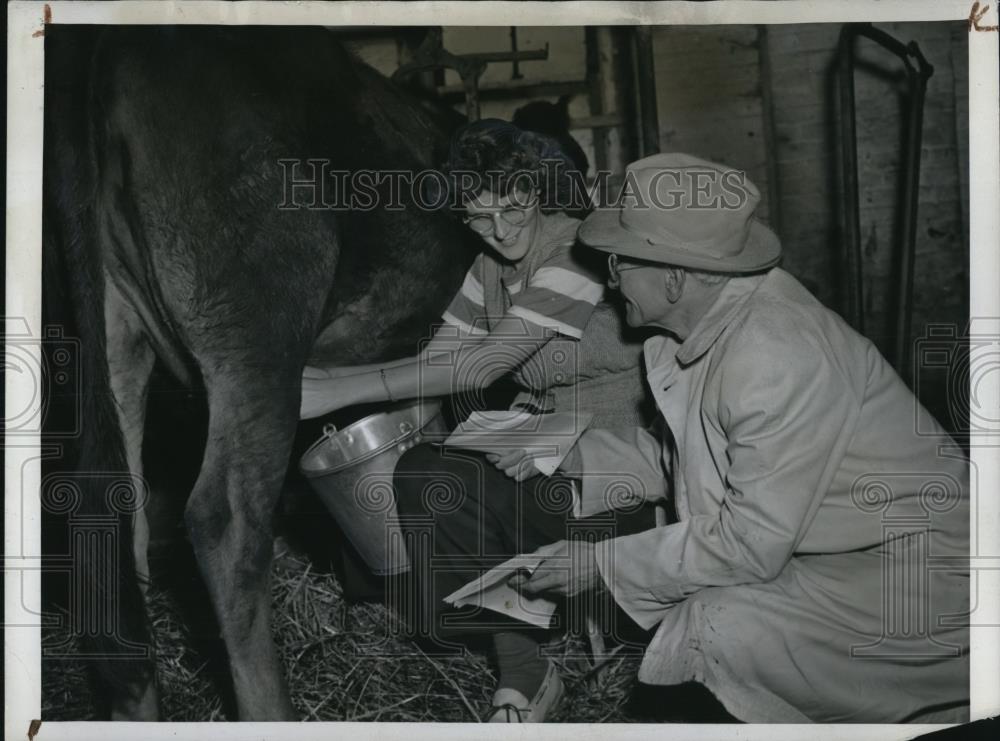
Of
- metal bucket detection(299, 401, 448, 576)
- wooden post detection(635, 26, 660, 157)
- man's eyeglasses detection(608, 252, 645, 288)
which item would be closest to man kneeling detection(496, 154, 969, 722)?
man's eyeglasses detection(608, 252, 645, 288)

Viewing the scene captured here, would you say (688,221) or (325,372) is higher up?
(688,221)

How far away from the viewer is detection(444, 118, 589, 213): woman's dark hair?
2699mm

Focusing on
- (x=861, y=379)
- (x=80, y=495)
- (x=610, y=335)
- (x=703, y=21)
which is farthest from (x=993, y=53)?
(x=80, y=495)

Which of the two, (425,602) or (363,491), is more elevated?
(363,491)

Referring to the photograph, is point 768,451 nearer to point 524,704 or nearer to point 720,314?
point 720,314

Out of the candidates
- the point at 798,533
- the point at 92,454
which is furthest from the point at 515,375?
the point at 92,454

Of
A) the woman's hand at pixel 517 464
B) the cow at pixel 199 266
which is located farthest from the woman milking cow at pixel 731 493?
the cow at pixel 199 266

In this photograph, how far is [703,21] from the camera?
2.60 meters

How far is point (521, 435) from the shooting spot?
2.62m

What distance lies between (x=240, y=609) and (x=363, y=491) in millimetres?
367

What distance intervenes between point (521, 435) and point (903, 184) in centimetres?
157

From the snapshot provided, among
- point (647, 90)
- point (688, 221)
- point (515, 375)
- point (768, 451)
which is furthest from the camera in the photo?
point (647, 90)

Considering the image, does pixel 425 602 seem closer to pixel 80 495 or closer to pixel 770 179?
pixel 80 495

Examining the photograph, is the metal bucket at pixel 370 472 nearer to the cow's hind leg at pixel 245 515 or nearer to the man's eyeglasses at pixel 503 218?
the cow's hind leg at pixel 245 515
